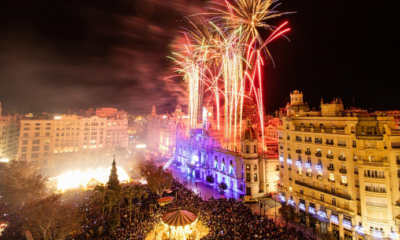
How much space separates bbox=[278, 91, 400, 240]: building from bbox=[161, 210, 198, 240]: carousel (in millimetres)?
18706

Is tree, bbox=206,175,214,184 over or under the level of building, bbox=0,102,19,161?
under

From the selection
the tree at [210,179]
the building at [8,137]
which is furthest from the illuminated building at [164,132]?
the building at [8,137]

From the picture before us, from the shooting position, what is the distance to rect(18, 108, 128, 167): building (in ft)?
230

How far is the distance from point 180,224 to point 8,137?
84.8 meters

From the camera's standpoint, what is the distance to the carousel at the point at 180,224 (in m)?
22.4

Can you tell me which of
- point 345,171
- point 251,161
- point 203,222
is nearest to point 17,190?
point 203,222

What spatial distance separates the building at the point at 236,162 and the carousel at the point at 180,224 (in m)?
20.2

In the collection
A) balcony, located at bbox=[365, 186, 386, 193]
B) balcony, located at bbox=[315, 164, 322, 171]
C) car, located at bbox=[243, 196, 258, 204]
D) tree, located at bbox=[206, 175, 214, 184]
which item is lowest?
car, located at bbox=[243, 196, 258, 204]

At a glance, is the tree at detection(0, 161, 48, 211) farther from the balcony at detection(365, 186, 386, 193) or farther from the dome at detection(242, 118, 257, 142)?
the balcony at detection(365, 186, 386, 193)

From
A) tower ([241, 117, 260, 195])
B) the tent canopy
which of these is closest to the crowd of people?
the tent canopy

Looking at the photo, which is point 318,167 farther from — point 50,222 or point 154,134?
point 154,134

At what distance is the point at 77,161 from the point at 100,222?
55642 mm

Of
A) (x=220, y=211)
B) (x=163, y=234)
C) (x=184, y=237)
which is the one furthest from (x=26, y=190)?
(x=220, y=211)

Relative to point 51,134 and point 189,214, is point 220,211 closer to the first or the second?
point 189,214
